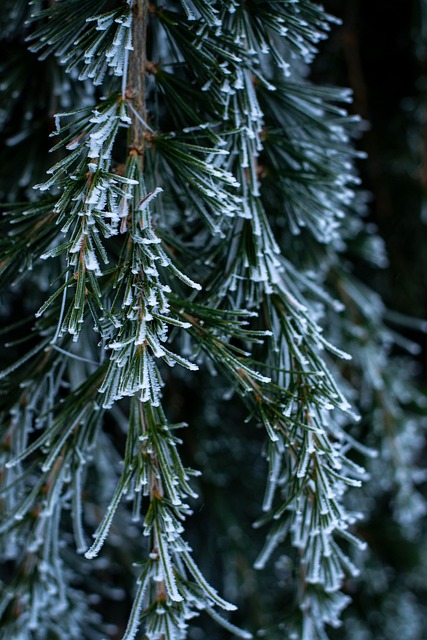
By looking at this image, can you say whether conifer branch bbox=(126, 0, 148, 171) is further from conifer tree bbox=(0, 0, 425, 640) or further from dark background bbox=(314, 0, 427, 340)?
dark background bbox=(314, 0, 427, 340)

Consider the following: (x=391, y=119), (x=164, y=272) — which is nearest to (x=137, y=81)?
(x=164, y=272)

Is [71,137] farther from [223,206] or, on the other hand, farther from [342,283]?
[342,283]

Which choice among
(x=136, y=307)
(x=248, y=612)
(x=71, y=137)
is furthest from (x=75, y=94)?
(x=248, y=612)

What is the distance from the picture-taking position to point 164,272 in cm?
59

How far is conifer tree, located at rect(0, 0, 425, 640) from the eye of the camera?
511 millimetres

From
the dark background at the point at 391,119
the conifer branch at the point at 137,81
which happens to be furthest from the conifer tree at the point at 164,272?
the dark background at the point at 391,119

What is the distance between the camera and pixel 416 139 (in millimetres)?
1263

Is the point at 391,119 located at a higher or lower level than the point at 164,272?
higher

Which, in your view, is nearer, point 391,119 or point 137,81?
point 137,81

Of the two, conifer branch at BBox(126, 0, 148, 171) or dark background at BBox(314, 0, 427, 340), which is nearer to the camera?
conifer branch at BBox(126, 0, 148, 171)

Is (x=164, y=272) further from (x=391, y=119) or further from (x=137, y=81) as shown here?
(x=391, y=119)

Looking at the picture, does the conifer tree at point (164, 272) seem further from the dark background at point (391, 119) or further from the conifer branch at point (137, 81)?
the dark background at point (391, 119)

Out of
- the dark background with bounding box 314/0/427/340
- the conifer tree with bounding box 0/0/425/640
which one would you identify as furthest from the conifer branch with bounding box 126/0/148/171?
the dark background with bounding box 314/0/427/340

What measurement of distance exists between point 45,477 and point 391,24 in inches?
43.4
